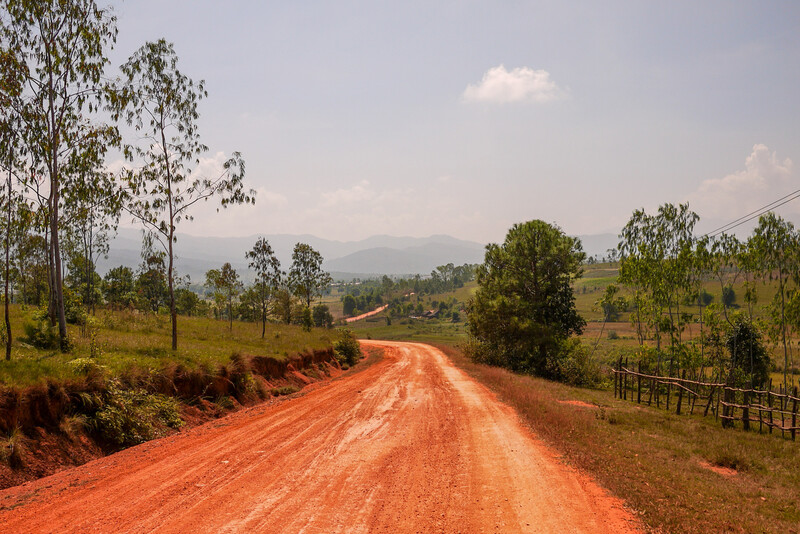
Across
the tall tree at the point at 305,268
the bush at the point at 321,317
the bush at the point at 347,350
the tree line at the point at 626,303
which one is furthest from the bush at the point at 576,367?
the bush at the point at 321,317

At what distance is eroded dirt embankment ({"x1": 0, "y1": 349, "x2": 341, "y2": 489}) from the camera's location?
9.68m

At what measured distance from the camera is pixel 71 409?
11430 millimetres

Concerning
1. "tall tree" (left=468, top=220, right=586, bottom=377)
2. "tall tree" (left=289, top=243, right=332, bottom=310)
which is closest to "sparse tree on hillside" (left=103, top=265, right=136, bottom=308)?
"tall tree" (left=289, top=243, right=332, bottom=310)

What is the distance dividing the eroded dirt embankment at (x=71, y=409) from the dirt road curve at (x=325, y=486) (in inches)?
23.9

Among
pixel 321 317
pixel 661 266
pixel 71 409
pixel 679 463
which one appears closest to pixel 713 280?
pixel 661 266

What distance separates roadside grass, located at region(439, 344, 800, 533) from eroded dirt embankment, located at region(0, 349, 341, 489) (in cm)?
1213

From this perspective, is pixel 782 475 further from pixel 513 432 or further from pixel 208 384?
pixel 208 384

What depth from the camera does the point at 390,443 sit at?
485 inches

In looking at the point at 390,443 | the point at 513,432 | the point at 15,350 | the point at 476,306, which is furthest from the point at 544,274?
the point at 15,350

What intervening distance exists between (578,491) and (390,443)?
530 cm

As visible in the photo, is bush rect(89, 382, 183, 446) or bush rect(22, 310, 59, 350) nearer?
bush rect(89, 382, 183, 446)

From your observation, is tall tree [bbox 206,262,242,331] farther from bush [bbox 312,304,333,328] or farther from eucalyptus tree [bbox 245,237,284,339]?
bush [bbox 312,304,333,328]

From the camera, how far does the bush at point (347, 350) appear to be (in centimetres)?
3757

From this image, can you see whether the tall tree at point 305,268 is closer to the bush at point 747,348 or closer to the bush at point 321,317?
the bush at point 747,348
